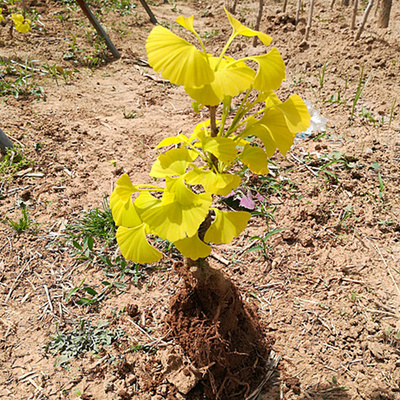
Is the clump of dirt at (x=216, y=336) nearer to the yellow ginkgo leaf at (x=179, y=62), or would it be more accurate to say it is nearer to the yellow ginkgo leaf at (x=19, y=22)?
the yellow ginkgo leaf at (x=179, y=62)

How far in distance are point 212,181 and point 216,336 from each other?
819mm

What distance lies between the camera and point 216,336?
1593mm

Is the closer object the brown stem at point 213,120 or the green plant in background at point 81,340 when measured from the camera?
the brown stem at point 213,120

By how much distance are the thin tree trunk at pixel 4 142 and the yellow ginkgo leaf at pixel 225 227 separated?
2.43m

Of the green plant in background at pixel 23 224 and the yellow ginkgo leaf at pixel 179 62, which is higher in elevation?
the yellow ginkgo leaf at pixel 179 62

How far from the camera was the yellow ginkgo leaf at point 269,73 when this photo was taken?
1088 millimetres

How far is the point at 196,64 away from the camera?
982mm

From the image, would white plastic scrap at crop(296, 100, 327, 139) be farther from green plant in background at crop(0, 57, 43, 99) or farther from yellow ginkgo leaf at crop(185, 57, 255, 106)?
green plant in background at crop(0, 57, 43, 99)

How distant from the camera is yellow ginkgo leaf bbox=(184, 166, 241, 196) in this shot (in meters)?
1.16

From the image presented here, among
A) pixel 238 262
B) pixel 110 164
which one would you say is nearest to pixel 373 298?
pixel 238 262

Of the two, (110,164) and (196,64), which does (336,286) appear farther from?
(110,164)

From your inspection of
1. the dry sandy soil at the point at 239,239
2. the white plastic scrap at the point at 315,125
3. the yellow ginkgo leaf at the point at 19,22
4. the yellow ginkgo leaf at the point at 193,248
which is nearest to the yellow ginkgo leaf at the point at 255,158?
the yellow ginkgo leaf at the point at 193,248

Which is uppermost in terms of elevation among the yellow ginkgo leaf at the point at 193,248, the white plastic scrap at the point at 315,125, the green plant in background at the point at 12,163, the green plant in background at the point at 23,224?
the yellow ginkgo leaf at the point at 193,248

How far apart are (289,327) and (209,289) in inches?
24.5
